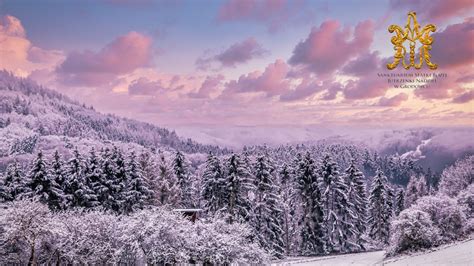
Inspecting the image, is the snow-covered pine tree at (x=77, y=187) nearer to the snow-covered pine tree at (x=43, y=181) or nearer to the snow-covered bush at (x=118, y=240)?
the snow-covered pine tree at (x=43, y=181)

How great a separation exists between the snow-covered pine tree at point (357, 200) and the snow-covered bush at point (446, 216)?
45.9ft

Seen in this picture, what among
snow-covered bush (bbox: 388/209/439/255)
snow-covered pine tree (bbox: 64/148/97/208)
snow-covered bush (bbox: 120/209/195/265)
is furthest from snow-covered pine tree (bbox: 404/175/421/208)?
snow-covered bush (bbox: 120/209/195/265)

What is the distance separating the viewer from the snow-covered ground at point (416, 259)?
3860 cm

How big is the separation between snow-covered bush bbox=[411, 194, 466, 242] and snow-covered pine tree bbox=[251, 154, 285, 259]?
59.7 feet

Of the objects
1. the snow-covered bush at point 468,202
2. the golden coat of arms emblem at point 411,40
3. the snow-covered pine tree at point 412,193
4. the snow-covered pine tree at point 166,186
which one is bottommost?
the snow-covered pine tree at point 412,193

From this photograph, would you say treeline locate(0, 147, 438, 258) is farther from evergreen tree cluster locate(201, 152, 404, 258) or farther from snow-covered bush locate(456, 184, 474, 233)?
snow-covered bush locate(456, 184, 474, 233)

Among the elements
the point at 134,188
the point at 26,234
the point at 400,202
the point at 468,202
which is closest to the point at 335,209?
the point at 468,202

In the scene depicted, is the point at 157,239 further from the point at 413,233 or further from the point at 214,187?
the point at 413,233

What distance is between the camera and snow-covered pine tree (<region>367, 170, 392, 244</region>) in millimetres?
69562

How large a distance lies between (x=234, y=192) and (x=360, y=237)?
838 inches

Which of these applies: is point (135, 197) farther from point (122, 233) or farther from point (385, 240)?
point (385, 240)

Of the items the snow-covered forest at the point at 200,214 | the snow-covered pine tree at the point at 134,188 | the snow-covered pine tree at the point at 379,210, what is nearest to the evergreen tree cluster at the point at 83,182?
the snow-covered pine tree at the point at 134,188

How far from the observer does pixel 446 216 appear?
168 ft

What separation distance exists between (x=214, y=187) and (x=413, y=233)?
26.8 metres
